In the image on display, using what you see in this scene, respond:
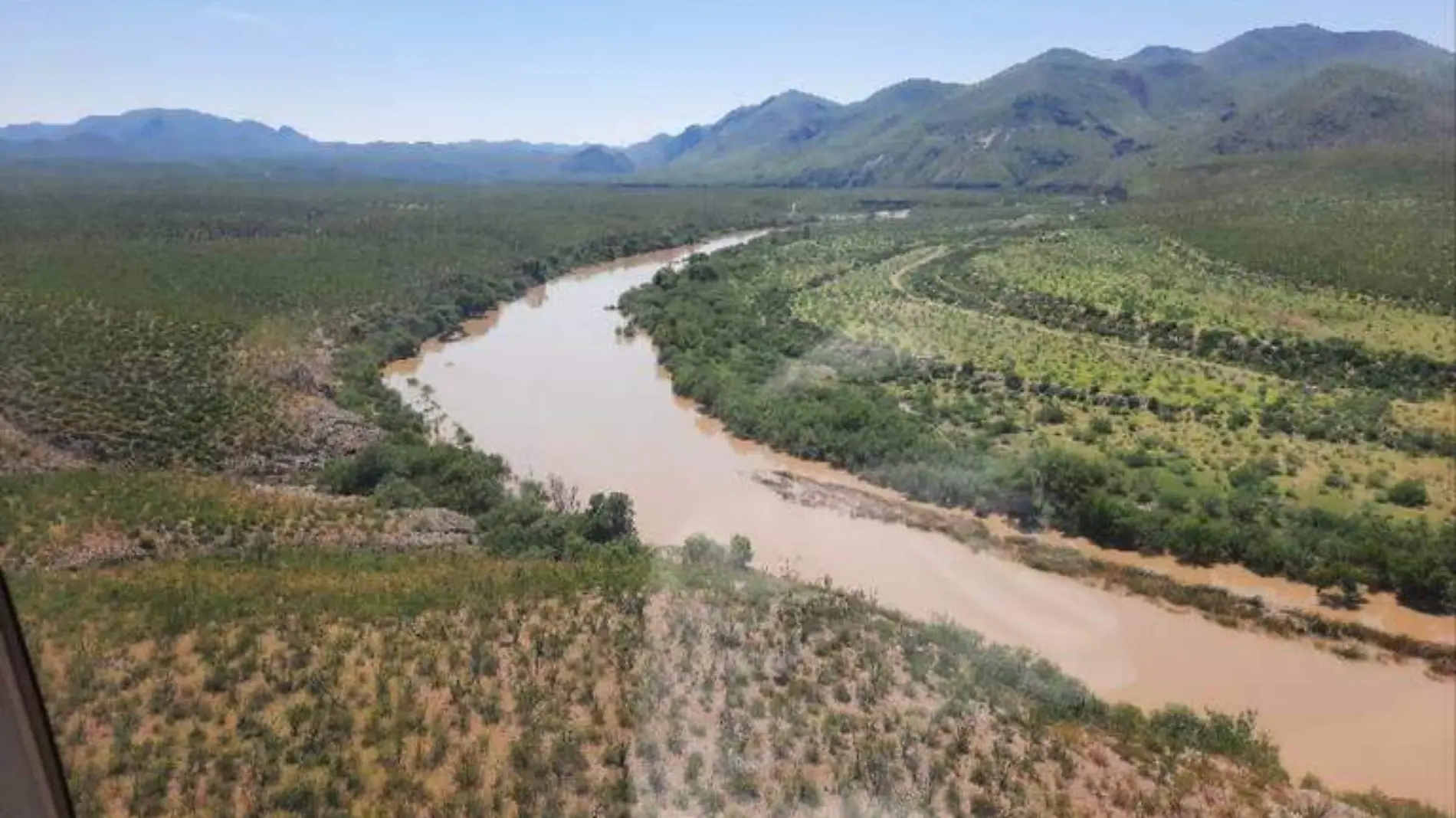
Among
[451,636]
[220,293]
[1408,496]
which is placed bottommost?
[1408,496]

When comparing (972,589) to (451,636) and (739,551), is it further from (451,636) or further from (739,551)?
(451,636)

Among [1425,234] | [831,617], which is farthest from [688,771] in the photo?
[1425,234]

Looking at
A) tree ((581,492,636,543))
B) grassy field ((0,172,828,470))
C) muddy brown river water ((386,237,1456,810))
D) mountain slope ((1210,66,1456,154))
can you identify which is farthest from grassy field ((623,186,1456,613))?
mountain slope ((1210,66,1456,154))

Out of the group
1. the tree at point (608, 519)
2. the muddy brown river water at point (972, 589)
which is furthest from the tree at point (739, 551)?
the tree at point (608, 519)

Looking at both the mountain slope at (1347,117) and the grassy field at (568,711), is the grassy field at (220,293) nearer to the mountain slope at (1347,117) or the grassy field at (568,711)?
the grassy field at (568,711)

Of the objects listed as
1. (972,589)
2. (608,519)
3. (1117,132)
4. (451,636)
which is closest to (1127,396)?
(972,589)

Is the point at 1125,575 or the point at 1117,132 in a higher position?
the point at 1117,132

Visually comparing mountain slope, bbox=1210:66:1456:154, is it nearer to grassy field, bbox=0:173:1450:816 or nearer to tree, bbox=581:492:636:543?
grassy field, bbox=0:173:1450:816
